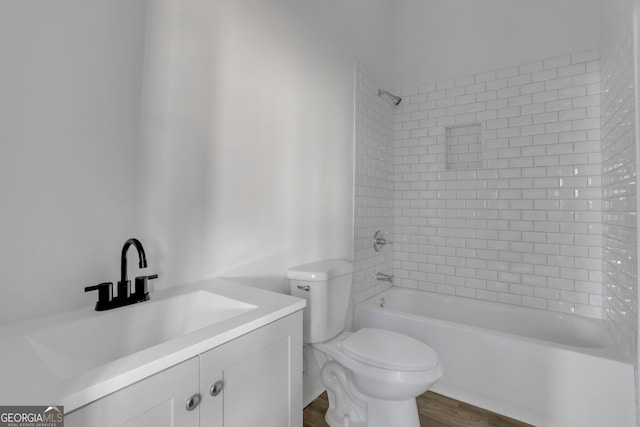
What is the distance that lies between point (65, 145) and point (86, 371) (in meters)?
0.68

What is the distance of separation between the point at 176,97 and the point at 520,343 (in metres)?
2.24

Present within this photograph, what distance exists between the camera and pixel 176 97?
1163mm

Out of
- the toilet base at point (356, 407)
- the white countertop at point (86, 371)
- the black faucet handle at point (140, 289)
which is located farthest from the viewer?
the toilet base at point (356, 407)

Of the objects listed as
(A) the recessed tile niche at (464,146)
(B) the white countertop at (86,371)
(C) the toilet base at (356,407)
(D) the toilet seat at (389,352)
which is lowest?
(C) the toilet base at (356,407)

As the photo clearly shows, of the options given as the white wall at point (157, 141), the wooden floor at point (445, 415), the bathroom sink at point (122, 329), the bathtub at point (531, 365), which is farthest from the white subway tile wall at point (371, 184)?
the bathroom sink at point (122, 329)

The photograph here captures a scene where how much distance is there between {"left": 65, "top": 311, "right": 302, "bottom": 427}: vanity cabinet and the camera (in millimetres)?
580

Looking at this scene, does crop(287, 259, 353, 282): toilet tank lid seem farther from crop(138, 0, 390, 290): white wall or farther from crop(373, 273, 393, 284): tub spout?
crop(373, 273, 393, 284): tub spout

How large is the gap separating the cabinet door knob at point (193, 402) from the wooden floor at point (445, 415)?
3.86 ft

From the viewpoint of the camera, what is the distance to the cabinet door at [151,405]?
0.54 m

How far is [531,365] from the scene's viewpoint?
1633 mm

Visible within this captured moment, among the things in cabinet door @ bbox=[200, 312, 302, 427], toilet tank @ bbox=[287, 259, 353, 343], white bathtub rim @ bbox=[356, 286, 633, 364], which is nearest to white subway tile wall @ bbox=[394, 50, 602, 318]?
white bathtub rim @ bbox=[356, 286, 633, 364]

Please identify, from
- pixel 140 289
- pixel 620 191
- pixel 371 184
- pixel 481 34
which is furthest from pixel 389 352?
pixel 481 34

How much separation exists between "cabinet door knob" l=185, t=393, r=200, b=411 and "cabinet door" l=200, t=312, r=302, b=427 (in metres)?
0.02

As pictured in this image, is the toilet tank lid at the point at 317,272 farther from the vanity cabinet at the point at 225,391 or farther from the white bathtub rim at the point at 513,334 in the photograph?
the white bathtub rim at the point at 513,334
